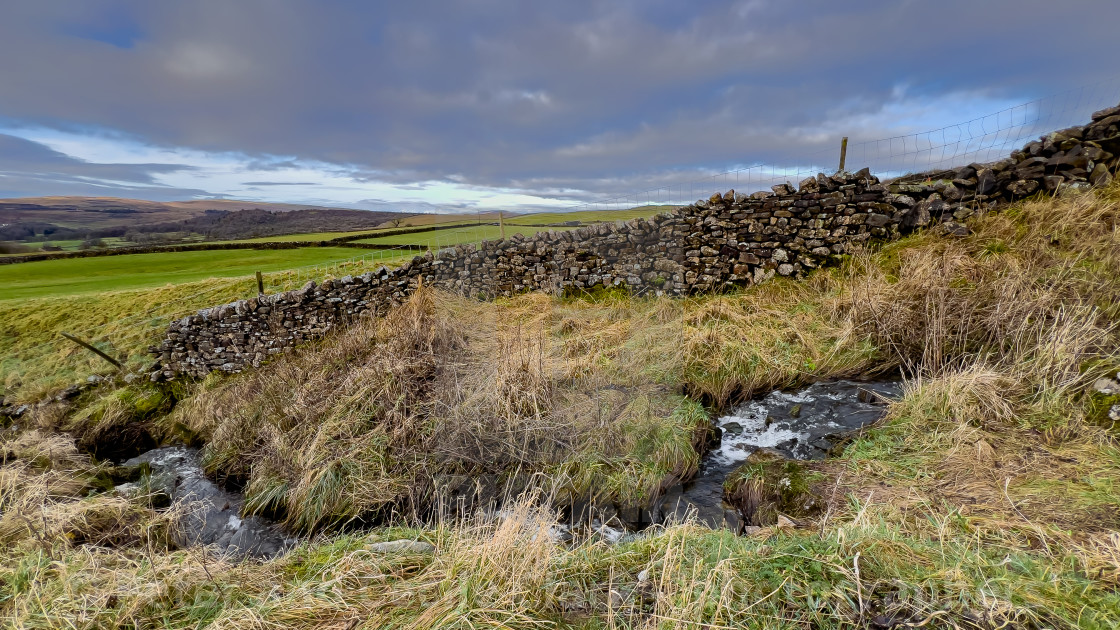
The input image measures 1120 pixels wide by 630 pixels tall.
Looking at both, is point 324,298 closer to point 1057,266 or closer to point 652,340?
point 652,340

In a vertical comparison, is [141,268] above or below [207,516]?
above

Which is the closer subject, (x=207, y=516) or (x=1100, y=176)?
(x=207, y=516)

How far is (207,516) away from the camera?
20.1 ft

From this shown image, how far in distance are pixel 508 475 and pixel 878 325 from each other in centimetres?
558

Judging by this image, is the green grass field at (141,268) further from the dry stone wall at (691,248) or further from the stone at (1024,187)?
the stone at (1024,187)

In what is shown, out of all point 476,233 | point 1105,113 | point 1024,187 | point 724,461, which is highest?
point 1105,113

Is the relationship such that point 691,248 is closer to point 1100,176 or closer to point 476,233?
point 1100,176

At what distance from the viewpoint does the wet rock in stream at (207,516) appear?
17.9 ft

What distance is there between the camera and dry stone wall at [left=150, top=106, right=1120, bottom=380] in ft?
27.3

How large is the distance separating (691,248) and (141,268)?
24055 millimetres

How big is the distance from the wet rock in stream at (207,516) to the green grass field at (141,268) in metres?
10.5

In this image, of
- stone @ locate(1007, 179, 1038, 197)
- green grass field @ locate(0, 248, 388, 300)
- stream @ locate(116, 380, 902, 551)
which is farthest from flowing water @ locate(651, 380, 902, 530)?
green grass field @ locate(0, 248, 388, 300)

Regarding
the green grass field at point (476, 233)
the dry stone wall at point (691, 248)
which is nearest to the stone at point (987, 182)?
the dry stone wall at point (691, 248)

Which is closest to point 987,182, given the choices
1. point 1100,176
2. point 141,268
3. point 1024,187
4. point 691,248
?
point 1024,187
